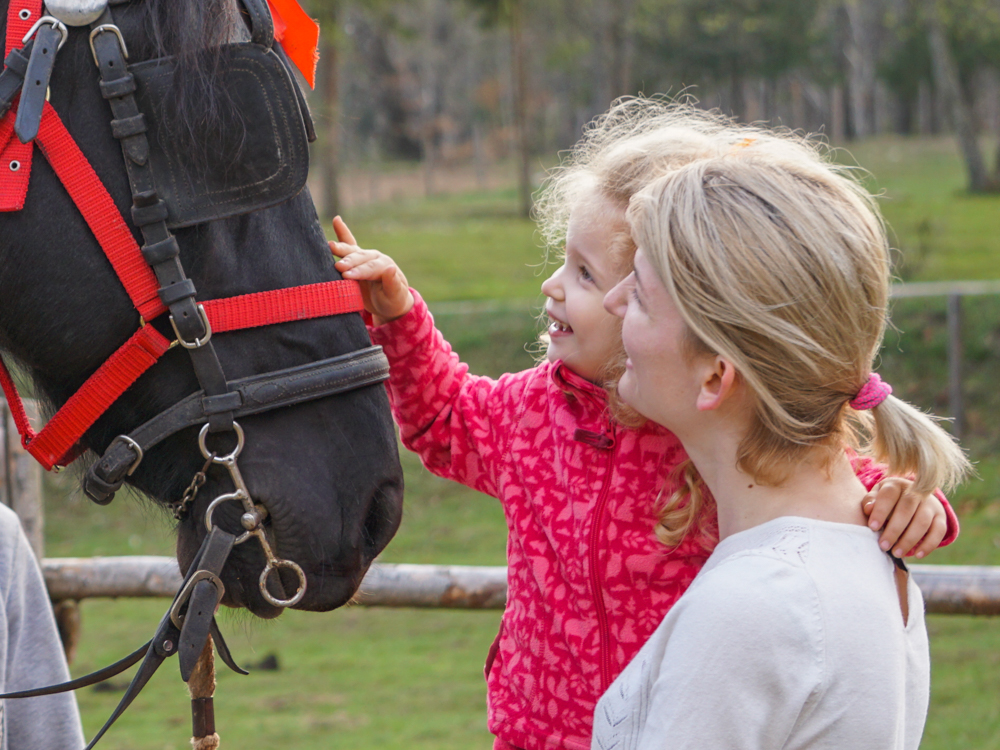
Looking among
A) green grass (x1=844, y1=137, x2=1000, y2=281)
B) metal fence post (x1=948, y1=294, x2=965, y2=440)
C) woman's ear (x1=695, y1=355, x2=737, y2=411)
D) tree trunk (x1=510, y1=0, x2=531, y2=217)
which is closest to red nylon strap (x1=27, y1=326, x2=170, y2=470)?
woman's ear (x1=695, y1=355, x2=737, y2=411)

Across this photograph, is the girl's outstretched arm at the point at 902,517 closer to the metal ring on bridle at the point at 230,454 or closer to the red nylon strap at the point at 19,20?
the metal ring on bridle at the point at 230,454

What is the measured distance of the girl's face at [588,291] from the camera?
1.68 metres

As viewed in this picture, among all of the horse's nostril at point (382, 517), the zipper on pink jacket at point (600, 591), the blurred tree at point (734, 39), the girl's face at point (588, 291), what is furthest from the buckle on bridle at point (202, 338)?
the blurred tree at point (734, 39)

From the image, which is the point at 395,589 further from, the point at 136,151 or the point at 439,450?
the point at 136,151

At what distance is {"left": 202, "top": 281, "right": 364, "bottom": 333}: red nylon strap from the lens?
1520mm

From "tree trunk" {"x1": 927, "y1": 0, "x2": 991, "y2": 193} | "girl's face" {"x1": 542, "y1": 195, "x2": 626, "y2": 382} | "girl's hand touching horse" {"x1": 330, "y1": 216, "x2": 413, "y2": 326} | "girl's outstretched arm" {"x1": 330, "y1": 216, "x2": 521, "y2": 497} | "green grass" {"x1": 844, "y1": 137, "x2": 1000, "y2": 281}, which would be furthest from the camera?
"tree trunk" {"x1": 927, "y1": 0, "x2": 991, "y2": 193}

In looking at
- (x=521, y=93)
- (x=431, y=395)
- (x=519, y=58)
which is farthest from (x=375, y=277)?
(x=519, y=58)

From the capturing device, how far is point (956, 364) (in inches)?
307

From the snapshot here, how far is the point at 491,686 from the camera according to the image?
1820 mm

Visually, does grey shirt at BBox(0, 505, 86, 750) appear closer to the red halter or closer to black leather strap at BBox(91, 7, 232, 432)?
the red halter

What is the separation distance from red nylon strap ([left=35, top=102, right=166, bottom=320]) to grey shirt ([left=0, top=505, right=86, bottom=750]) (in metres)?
0.57

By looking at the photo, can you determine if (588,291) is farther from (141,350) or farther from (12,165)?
(12,165)

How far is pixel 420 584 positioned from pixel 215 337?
1.75m

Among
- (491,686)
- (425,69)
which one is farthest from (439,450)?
(425,69)
